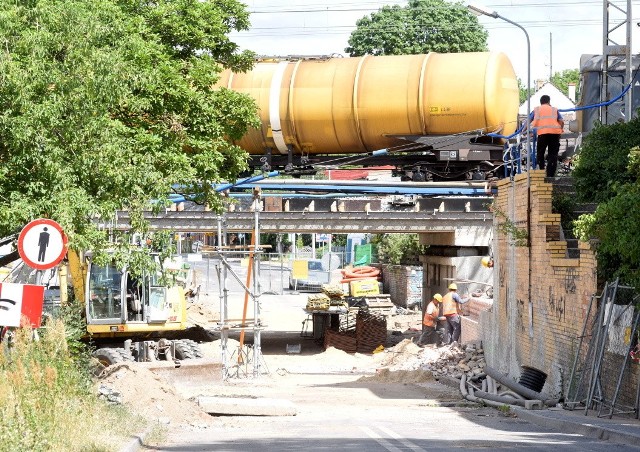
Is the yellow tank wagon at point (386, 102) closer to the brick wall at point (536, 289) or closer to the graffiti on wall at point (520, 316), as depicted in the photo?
the brick wall at point (536, 289)

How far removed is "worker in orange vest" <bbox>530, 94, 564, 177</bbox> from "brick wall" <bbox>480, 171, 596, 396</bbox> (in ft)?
2.63

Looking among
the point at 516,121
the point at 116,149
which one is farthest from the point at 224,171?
the point at 116,149

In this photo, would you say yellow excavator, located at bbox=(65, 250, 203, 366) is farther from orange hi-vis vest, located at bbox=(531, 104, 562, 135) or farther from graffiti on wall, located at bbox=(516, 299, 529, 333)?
orange hi-vis vest, located at bbox=(531, 104, 562, 135)

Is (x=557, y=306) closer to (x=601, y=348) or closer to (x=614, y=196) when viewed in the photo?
(x=614, y=196)

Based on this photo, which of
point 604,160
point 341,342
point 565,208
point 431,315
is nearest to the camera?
point 604,160

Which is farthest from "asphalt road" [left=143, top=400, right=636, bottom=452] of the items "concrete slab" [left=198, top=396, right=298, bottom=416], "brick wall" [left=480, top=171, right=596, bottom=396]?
"brick wall" [left=480, top=171, right=596, bottom=396]

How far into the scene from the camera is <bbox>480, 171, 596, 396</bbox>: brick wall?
18812mm

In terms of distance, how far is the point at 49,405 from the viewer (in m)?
11.8

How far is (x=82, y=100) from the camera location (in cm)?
1683

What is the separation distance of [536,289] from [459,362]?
21.2 feet

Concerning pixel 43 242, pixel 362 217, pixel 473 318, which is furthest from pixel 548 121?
pixel 362 217

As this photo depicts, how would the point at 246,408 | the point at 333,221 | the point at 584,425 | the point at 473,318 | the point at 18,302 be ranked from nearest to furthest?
the point at 18,302
the point at 584,425
the point at 246,408
the point at 473,318
the point at 333,221

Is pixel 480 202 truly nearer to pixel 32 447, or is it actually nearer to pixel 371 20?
pixel 32 447

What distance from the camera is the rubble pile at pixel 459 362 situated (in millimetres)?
25562
